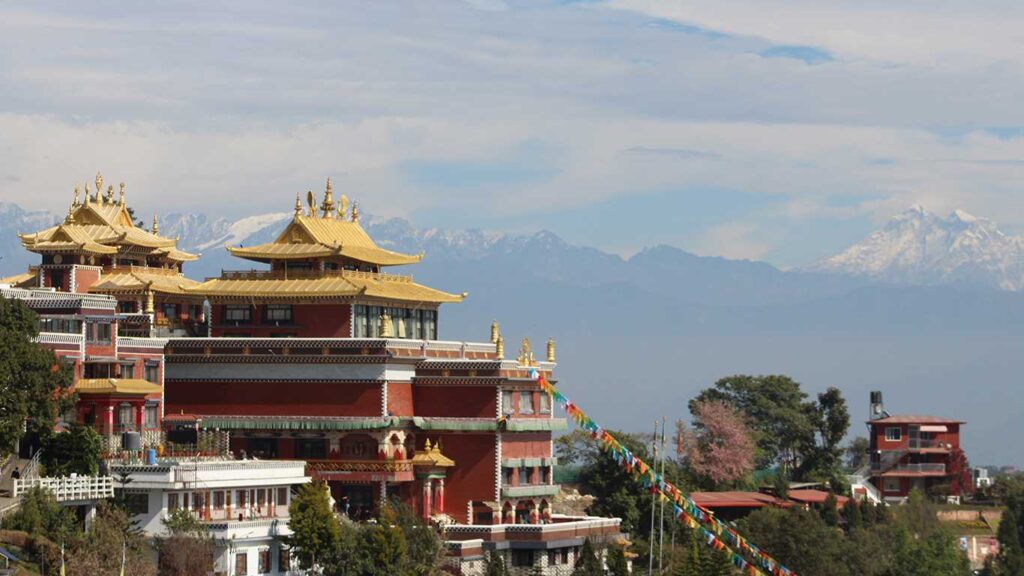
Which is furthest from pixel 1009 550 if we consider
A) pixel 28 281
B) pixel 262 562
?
pixel 28 281

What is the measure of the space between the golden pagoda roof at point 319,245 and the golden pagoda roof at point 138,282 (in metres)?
3.62

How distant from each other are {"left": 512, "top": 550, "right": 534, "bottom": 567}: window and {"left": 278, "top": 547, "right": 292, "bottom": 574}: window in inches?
418

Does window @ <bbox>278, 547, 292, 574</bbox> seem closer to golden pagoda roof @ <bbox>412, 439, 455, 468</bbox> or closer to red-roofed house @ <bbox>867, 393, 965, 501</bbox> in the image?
golden pagoda roof @ <bbox>412, 439, 455, 468</bbox>

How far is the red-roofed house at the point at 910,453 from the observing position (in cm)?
12794

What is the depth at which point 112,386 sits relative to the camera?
7981 centimetres

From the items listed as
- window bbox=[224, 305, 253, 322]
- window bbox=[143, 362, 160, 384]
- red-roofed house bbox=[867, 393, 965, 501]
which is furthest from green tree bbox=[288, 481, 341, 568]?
red-roofed house bbox=[867, 393, 965, 501]

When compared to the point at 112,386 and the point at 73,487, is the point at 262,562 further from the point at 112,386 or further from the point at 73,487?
the point at 112,386

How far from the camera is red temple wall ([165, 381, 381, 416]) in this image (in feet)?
282

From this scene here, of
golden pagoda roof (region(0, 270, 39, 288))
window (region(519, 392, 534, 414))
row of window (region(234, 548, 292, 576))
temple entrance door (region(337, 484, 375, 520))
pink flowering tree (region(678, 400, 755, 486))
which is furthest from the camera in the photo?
pink flowering tree (region(678, 400, 755, 486))

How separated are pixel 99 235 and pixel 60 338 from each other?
18.7m

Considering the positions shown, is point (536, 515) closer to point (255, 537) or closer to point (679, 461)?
point (255, 537)

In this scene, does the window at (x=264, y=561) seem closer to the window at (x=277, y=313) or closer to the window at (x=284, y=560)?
the window at (x=284, y=560)

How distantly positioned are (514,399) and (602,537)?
6.73m

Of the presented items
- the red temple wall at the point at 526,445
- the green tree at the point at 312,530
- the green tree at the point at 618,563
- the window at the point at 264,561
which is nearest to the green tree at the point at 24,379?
the window at the point at 264,561
